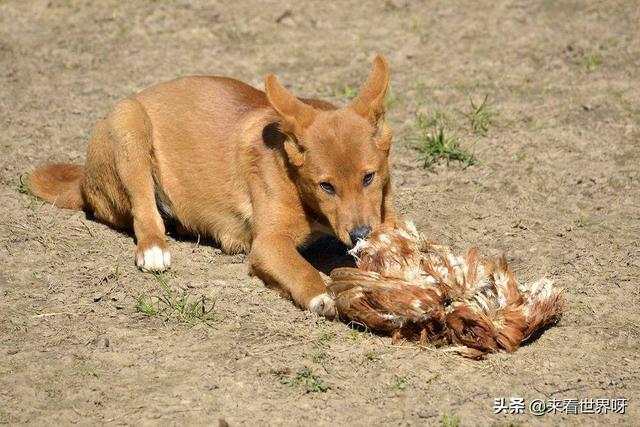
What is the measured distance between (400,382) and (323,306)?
0.86 metres

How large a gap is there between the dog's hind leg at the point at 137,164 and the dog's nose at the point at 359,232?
1.48 metres

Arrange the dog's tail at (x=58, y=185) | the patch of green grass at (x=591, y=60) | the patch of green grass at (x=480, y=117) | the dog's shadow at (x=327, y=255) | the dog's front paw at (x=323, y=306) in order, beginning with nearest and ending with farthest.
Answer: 1. the dog's front paw at (x=323, y=306)
2. the dog's shadow at (x=327, y=255)
3. the dog's tail at (x=58, y=185)
4. the patch of green grass at (x=480, y=117)
5. the patch of green grass at (x=591, y=60)

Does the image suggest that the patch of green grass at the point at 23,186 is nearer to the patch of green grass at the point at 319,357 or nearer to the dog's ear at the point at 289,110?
the dog's ear at the point at 289,110

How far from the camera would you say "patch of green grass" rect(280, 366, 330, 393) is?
4.96 metres

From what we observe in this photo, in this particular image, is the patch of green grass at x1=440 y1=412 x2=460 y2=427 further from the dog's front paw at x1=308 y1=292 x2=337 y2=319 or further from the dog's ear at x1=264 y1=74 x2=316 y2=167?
the dog's ear at x1=264 y1=74 x2=316 y2=167

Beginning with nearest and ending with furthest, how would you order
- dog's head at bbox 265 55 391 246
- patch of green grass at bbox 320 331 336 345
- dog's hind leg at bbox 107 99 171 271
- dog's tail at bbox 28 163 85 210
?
patch of green grass at bbox 320 331 336 345, dog's head at bbox 265 55 391 246, dog's hind leg at bbox 107 99 171 271, dog's tail at bbox 28 163 85 210

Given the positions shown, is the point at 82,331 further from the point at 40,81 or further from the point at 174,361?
the point at 40,81

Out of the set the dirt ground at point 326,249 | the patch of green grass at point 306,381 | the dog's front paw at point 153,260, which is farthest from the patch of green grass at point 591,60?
the patch of green grass at point 306,381

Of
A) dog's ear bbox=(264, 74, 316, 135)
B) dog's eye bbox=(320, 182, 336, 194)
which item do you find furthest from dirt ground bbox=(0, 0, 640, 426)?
dog's ear bbox=(264, 74, 316, 135)

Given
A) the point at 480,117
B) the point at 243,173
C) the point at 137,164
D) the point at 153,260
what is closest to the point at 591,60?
the point at 480,117

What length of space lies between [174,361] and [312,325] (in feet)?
2.79

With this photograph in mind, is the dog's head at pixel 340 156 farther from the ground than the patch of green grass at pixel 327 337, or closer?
farther from the ground

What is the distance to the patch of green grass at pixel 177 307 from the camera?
225 inches

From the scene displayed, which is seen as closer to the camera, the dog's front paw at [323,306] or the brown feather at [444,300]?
the brown feather at [444,300]
